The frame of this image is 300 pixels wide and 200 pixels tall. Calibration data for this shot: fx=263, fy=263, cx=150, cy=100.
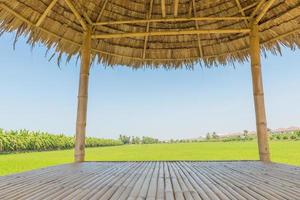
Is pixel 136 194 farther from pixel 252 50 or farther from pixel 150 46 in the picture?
pixel 150 46

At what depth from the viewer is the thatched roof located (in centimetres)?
477

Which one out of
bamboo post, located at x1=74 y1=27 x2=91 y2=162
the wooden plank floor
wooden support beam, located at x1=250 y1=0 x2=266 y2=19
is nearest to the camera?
the wooden plank floor

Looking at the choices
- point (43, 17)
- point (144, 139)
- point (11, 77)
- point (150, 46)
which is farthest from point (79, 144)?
point (144, 139)

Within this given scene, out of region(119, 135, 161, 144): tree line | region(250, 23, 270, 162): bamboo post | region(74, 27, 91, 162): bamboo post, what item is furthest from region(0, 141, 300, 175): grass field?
region(119, 135, 161, 144): tree line

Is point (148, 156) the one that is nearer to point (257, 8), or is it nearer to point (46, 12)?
point (257, 8)

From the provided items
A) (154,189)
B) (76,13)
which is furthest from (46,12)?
(154,189)

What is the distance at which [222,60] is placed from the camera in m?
6.04

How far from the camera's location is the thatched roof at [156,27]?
4.77 meters

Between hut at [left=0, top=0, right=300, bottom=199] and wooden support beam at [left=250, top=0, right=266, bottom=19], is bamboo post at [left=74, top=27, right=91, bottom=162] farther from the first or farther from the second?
wooden support beam at [left=250, top=0, right=266, bottom=19]

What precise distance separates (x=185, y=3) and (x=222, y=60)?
1.53 metres

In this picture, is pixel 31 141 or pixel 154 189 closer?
pixel 154 189

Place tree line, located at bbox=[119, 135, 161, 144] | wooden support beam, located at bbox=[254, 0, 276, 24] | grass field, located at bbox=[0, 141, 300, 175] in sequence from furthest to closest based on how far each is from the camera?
tree line, located at bbox=[119, 135, 161, 144] → grass field, located at bbox=[0, 141, 300, 175] → wooden support beam, located at bbox=[254, 0, 276, 24]

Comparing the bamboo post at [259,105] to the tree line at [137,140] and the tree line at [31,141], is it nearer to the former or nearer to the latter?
the tree line at [31,141]

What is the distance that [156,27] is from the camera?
6.01 meters
